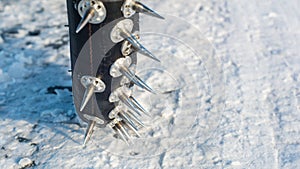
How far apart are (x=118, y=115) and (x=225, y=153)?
32 cm

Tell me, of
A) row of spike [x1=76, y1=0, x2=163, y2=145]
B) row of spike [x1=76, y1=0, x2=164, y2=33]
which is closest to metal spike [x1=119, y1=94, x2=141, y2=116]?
row of spike [x1=76, y1=0, x2=163, y2=145]

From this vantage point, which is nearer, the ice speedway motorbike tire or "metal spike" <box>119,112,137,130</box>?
the ice speedway motorbike tire

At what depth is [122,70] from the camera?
1.19m

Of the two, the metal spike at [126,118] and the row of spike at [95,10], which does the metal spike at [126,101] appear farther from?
the row of spike at [95,10]

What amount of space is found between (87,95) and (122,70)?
109 millimetres

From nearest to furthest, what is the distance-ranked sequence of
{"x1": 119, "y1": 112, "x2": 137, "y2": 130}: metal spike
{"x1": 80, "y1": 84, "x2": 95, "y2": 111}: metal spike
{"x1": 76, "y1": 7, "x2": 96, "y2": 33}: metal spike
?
{"x1": 76, "y1": 7, "x2": 96, "y2": 33}: metal spike
{"x1": 80, "y1": 84, "x2": 95, "y2": 111}: metal spike
{"x1": 119, "y1": 112, "x2": 137, "y2": 130}: metal spike

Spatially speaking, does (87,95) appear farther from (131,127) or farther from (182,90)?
(182,90)

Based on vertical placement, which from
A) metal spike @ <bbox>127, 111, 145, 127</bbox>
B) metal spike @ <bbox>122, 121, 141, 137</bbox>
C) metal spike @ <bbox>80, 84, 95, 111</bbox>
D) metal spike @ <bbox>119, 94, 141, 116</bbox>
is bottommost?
metal spike @ <bbox>122, 121, 141, 137</bbox>

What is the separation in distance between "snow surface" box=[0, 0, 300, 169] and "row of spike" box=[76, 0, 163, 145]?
0.06 meters

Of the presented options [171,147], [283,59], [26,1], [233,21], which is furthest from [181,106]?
[26,1]

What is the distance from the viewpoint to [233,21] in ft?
6.31

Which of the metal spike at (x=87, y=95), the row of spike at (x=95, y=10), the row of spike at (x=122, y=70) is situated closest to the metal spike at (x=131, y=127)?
the row of spike at (x=122, y=70)

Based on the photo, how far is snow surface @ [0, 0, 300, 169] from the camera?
1.30 meters

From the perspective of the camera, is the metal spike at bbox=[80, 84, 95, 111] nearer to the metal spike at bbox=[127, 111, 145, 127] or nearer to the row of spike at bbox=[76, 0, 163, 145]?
the row of spike at bbox=[76, 0, 163, 145]
